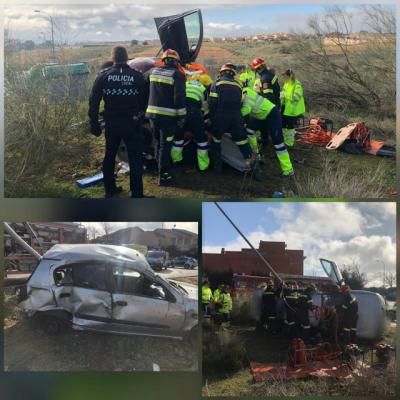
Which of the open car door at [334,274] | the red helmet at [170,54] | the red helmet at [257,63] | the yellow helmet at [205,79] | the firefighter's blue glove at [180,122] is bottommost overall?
the open car door at [334,274]

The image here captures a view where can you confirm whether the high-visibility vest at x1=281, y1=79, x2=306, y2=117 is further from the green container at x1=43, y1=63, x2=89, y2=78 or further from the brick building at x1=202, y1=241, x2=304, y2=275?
the green container at x1=43, y1=63, x2=89, y2=78

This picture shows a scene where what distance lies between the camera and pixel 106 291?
4453 mm

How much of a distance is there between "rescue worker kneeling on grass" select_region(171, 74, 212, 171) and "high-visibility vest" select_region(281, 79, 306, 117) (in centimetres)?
74

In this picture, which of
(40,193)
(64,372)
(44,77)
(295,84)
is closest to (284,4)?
(295,84)

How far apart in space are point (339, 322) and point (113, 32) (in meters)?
3.10

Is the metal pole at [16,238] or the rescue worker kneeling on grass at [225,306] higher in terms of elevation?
the metal pole at [16,238]

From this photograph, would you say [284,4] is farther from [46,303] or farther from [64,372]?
[64,372]

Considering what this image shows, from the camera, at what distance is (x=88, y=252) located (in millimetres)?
4504

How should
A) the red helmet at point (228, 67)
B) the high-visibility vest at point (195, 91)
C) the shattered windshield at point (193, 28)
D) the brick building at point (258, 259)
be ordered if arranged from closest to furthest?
the brick building at point (258, 259) < the shattered windshield at point (193, 28) < the red helmet at point (228, 67) < the high-visibility vest at point (195, 91)

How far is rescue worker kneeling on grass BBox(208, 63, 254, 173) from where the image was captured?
17.2ft

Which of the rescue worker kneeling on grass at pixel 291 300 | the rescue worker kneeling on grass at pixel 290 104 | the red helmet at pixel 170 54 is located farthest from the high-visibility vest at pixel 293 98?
the rescue worker kneeling on grass at pixel 291 300

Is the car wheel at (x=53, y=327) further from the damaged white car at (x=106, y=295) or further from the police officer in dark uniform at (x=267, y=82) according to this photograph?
the police officer in dark uniform at (x=267, y=82)

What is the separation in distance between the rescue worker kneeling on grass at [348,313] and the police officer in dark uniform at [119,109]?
200 centimetres

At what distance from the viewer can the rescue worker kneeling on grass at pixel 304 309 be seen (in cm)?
462
